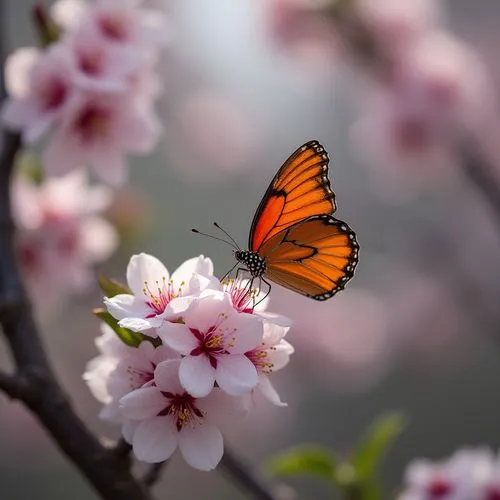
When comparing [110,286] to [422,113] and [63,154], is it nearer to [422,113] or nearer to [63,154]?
[63,154]

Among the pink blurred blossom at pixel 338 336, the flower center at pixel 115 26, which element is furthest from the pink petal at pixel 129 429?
the pink blurred blossom at pixel 338 336

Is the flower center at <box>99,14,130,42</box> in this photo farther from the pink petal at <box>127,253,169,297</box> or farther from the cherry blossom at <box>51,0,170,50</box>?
the pink petal at <box>127,253,169,297</box>

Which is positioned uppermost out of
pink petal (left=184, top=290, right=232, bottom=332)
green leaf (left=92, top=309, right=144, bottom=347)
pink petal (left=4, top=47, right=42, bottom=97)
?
pink petal (left=4, top=47, right=42, bottom=97)

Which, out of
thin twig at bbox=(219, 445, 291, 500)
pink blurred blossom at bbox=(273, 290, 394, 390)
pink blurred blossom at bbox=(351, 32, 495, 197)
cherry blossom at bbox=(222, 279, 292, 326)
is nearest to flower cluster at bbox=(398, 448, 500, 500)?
thin twig at bbox=(219, 445, 291, 500)

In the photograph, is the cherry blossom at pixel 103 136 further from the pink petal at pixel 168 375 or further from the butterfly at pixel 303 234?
the pink petal at pixel 168 375

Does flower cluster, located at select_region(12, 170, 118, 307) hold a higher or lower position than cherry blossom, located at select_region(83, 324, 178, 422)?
lower

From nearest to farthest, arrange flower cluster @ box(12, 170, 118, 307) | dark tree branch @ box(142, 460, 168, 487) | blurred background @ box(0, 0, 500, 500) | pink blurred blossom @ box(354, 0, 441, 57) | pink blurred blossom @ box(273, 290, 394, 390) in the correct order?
dark tree branch @ box(142, 460, 168, 487)
flower cluster @ box(12, 170, 118, 307)
pink blurred blossom @ box(354, 0, 441, 57)
blurred background @ box(0, 0, 500, 500)
pink blurred blossom @ box(273, 290, 394, 390)

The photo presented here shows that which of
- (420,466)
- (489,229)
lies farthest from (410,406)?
(420,466)
